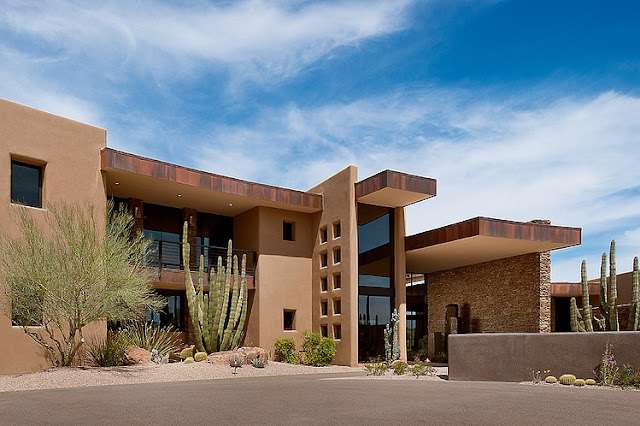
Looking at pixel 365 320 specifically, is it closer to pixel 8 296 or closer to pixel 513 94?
pixel 513 94

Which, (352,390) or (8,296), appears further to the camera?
(8,296)

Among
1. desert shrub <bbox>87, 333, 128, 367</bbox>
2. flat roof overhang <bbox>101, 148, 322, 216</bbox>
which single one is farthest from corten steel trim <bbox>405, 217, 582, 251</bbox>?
desert shrub <bbox>87, 333, 128, 367</bbox>

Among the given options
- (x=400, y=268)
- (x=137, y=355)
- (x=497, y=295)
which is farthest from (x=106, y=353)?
(x=497, y=295)

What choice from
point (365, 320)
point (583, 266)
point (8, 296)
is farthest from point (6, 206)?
point (583, 266)

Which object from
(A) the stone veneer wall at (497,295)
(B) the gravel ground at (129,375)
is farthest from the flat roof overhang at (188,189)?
(A) the stone veneer wall at (497,295)

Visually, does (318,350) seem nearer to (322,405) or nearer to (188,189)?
(188,189)

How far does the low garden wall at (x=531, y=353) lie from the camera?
14.2 metres

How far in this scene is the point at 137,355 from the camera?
1903 centimetres

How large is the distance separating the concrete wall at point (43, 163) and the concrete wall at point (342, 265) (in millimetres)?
9032

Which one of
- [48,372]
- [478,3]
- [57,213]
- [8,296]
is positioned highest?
[478,3]

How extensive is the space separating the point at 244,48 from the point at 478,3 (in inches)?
230

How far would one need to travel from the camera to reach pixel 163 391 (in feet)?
41.8

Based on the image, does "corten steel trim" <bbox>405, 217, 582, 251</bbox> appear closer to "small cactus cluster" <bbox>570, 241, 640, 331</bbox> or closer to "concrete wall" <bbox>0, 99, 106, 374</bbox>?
"small cactus cluster" <bbox>570, 241, 640, 331</bbox>

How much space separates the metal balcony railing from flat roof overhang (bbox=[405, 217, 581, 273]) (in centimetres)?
658
